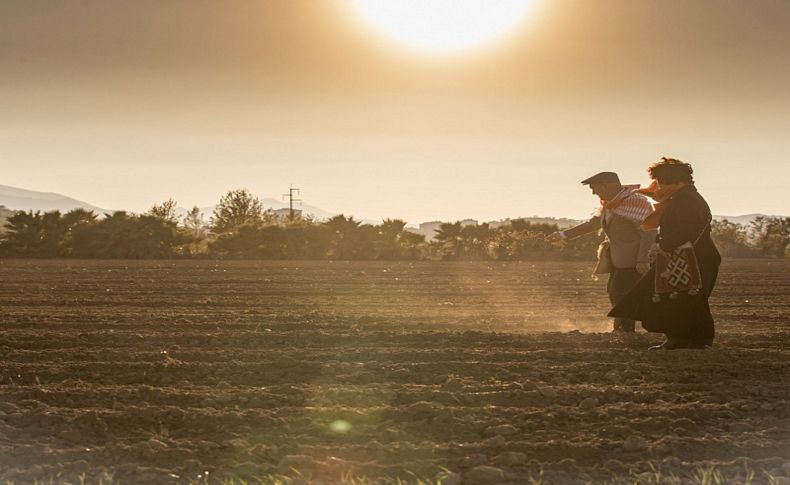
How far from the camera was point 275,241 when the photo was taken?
116 feet

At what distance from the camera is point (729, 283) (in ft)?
65.9

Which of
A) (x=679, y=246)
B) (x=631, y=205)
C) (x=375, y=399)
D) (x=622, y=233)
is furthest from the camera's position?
(x=622, y=233)

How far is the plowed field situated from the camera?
17.7 ft

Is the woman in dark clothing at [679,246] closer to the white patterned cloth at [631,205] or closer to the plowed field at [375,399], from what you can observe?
the plowed field at [375,399]

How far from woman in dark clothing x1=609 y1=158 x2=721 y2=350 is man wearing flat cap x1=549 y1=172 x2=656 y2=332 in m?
0.71

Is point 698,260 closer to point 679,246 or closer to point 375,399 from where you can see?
point 679,246

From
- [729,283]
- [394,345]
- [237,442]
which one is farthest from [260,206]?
[237,442]

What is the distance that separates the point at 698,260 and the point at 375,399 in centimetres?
351

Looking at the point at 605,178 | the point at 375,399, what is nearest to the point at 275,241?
the point at 605,178

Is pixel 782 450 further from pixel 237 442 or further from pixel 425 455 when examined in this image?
pixel 237 442

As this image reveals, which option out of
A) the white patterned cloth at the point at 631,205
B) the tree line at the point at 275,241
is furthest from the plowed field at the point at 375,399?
the tree line at the point at 275,241

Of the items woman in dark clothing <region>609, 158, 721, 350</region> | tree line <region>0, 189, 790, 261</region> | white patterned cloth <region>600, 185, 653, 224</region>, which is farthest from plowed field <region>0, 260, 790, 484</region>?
tree line <region>0, 189, 790, 261</region>

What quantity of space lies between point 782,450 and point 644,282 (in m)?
3.68

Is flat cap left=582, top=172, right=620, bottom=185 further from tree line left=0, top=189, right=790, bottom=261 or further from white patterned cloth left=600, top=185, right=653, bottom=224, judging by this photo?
tree line left=0, top=189, right=790, bottom=261
